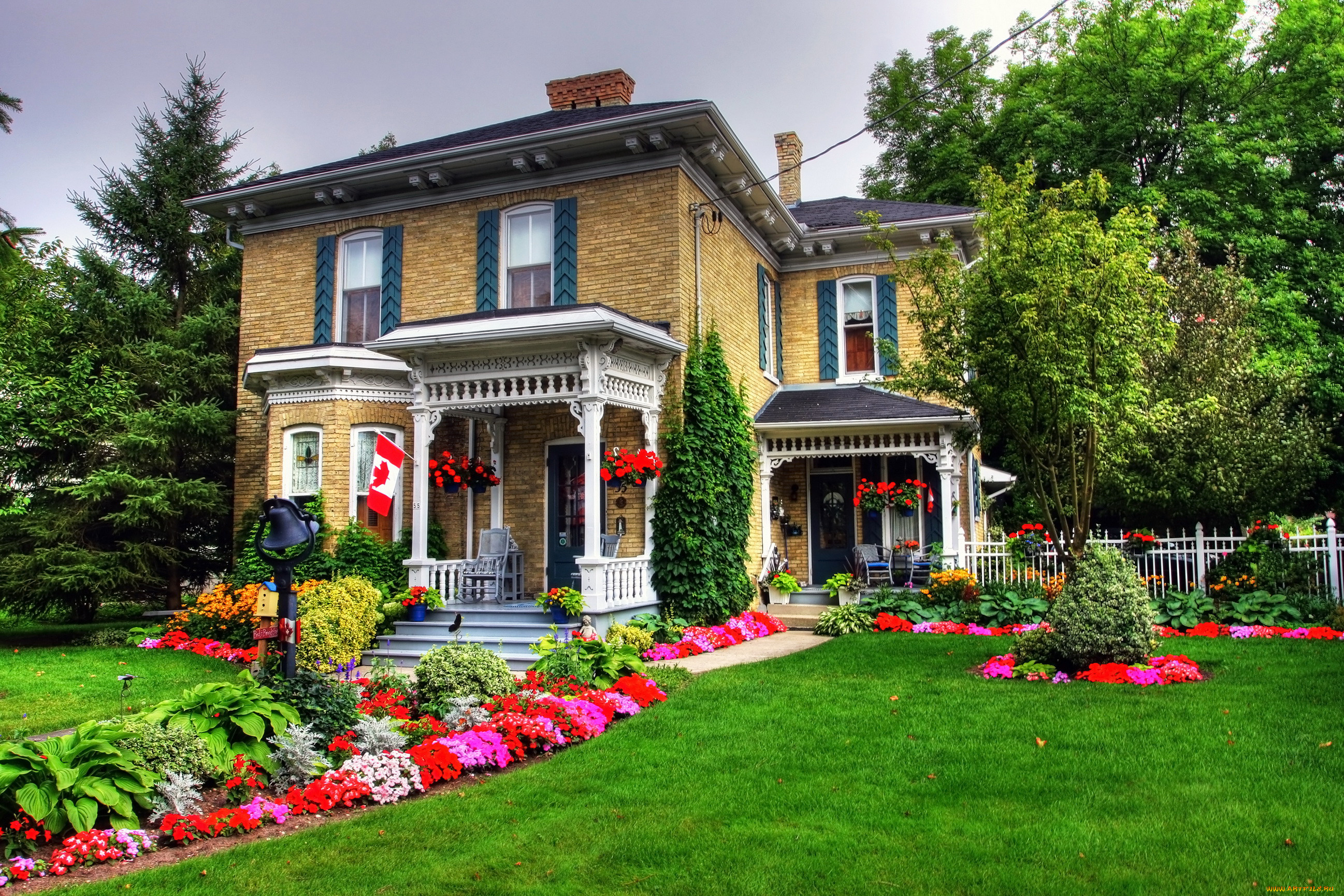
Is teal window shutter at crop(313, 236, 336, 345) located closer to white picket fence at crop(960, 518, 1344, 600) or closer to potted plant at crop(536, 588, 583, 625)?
potted plant at crop(536, 588, 583, 625)

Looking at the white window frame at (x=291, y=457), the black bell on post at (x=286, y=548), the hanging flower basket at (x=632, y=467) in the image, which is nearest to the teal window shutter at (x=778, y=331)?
the hanging flower basket at (x=632, y=467)

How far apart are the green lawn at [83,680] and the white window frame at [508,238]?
6.36 meters

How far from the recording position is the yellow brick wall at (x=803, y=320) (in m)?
17.5

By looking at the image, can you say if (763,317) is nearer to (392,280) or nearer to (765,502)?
(765,502)

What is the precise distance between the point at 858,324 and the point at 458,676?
11.5 metres

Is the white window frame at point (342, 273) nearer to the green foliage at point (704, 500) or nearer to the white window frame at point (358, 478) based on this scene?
the white window frame at point (358, 478)

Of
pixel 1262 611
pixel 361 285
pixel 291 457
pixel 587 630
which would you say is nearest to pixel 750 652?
pixel 587 630

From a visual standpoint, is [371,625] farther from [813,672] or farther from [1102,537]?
[1102,537]

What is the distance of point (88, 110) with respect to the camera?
14.4m

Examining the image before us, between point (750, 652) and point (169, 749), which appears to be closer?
point (169, 749)

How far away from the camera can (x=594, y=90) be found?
54.2 ft

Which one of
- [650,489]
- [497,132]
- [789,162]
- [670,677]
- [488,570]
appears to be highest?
[789,162]

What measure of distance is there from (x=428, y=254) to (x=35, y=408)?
643 centimetres

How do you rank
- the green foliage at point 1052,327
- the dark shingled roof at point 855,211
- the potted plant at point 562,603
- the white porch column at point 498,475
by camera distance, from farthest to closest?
the dark shingled roof at point 855,211, the white porch column at point 498,475, the potted plant at point 562,603, the green foliage at point 1052,327
